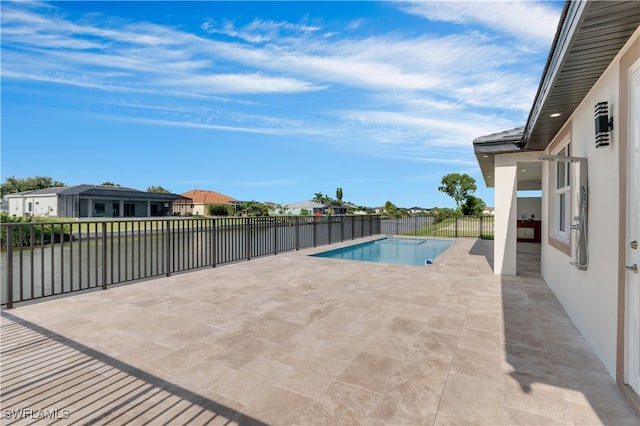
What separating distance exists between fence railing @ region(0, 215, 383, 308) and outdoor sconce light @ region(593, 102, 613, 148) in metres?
5.02

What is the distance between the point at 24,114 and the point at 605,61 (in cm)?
3137

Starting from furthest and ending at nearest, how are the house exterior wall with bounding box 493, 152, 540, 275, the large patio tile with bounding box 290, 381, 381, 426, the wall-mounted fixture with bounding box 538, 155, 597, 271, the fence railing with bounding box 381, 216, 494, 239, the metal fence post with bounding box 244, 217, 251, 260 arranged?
the fence railing with bounding box 381, 216, 494, 239, the metal fence post with bounding box 244, 217, 251, 260, the house exterior wall with bounding box 493, 152, 540, 275, the wall-mounted fixture with bounding box 538, 155, 597, 271, the large patio tile with bounding box 290, 381, 381, 426

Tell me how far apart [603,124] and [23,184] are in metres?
57.8

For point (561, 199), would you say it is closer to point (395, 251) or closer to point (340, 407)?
point (340, 407)

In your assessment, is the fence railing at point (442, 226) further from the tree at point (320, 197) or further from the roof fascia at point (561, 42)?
the tree at point (320, 197)

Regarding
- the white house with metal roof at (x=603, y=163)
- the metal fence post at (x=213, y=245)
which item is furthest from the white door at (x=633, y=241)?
the metal fence post at (x=213, y=245)

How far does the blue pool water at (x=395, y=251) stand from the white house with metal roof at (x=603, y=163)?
17.1ft

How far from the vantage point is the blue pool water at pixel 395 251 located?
924 centimetres

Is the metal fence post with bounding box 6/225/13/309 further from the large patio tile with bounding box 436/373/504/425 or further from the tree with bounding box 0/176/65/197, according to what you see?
the tree with bounding box 0/176/65/197

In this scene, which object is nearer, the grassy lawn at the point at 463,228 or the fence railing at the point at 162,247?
the fence railing at the point at 162,247

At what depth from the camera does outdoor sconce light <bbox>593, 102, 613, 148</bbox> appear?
7.67ft

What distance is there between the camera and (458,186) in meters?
37.6

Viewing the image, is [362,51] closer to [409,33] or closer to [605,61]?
[409,33]

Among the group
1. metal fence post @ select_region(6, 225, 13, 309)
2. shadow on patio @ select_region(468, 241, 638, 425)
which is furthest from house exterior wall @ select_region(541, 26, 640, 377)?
metal fence post @ select_region(6, 225, 13, 309)
